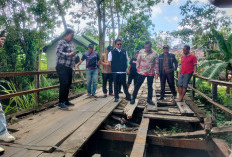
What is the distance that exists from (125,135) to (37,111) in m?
2.45

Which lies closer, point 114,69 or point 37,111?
point 37,111

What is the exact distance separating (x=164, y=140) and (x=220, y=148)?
0.94 meters

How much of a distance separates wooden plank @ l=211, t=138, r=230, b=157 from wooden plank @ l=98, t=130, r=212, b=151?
5.9 inches

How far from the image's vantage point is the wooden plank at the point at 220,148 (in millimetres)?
2477

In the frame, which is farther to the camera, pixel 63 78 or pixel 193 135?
pixel 63 78

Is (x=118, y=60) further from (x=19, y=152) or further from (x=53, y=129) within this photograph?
(x=19, y=152)

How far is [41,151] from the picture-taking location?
2285 mm

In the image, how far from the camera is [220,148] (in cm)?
260

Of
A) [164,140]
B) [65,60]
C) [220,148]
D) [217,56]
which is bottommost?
[164,140]

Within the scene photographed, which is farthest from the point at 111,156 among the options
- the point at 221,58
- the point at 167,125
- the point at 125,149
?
the point at 221,58

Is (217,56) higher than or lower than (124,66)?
higher

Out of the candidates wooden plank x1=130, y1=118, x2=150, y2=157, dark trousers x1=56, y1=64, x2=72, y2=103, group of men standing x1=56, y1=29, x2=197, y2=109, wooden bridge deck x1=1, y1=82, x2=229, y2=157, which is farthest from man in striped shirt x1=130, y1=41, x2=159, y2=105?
dark trousers x1=56, y1=64, x2=72, y2=103

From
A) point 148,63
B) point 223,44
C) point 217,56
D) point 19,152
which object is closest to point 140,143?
point 19,152

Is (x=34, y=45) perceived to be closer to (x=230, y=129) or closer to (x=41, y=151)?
(x=41, y=151)
